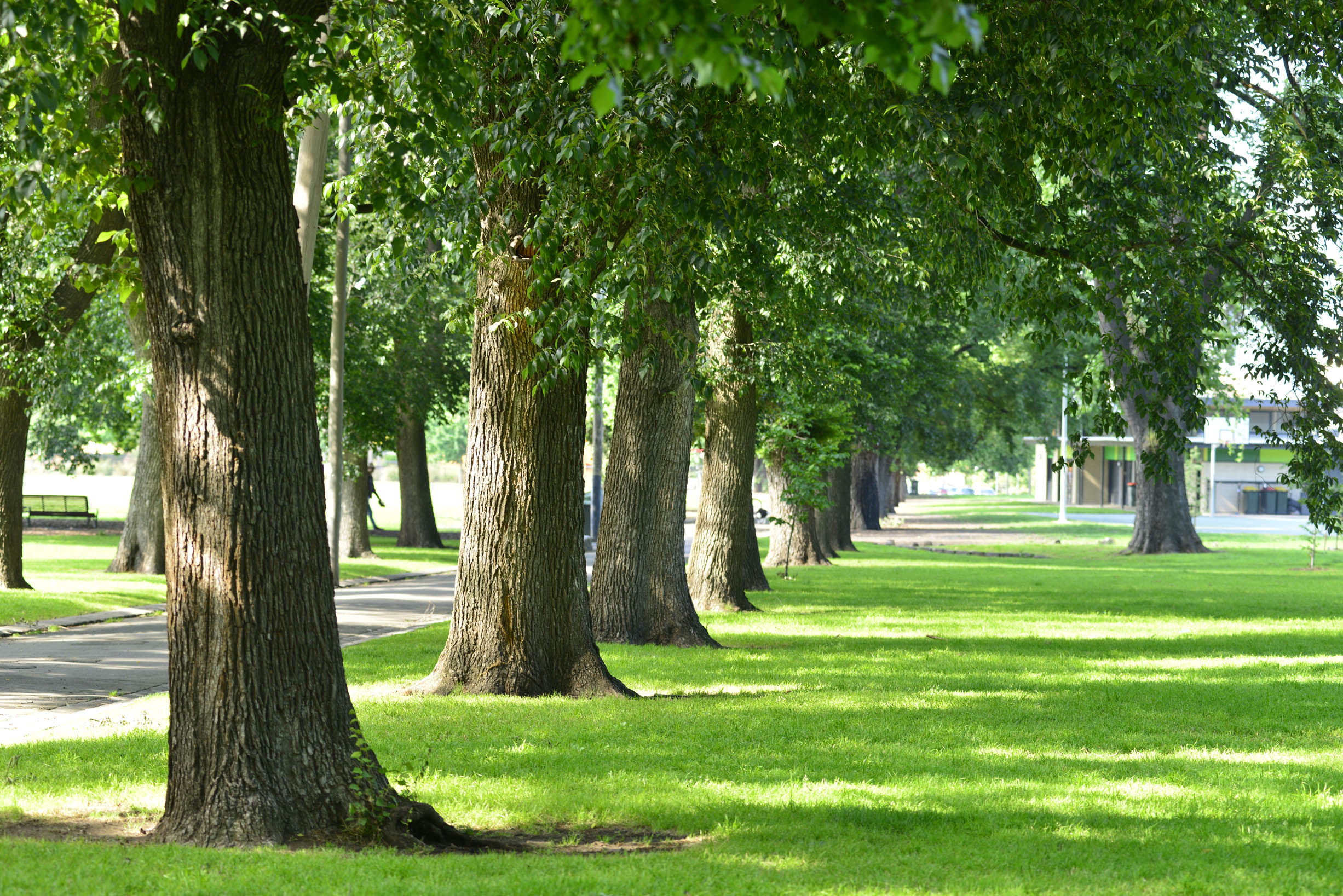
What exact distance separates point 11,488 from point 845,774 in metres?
15.3

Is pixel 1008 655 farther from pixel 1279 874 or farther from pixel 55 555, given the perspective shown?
pixel 55 555

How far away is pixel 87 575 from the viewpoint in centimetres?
2273

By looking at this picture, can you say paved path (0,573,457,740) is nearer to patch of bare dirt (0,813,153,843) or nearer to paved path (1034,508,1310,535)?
patch of bare dirt (0,813,153,843)

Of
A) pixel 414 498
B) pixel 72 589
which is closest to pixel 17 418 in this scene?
pixel 72 589

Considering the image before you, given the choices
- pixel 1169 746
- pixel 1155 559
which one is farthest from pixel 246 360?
pixel 1155 559

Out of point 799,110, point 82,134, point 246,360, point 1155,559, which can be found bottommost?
point 1155,559

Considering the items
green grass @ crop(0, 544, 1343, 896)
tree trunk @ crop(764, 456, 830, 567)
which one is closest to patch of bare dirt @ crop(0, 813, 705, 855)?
green grass @ crop(0, 544, 1343, 896)

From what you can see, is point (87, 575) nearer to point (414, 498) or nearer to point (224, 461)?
point (414, 498)

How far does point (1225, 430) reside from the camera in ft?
230

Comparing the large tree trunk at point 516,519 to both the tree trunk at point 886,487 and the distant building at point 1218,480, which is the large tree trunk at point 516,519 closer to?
the tree trunk at point 886,487

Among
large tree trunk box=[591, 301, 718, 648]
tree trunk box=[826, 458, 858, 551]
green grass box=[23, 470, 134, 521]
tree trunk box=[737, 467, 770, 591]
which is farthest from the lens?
green grass box=[23, 470, 134, 521]

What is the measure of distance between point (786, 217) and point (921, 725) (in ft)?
18.9

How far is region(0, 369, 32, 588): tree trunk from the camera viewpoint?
737 inches

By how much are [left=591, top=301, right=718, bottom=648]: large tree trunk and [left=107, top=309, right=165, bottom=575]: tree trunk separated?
11090mm
